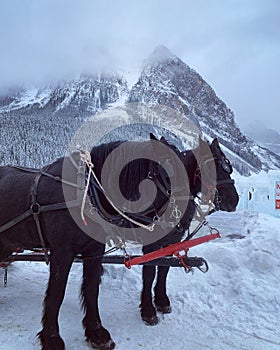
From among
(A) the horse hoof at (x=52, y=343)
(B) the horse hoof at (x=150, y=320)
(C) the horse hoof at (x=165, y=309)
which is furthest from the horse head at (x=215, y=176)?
(A) the horse hoof at (x=52, y=343)

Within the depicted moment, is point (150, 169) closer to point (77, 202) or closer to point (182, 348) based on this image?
point (77, 202)

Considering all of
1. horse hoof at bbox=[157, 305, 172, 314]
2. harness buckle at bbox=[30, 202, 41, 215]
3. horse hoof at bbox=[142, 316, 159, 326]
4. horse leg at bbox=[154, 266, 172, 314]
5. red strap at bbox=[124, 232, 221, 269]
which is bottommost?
horse hoof at bbox=[142, 316, 159, 326]

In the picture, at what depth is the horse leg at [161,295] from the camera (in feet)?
13.6

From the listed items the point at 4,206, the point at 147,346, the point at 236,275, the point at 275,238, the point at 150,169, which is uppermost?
the point at 150,169

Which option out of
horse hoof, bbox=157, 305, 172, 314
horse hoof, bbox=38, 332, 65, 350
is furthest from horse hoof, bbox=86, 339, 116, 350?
horse hoof, bbox=157, 305, 172, 314

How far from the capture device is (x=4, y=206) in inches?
136

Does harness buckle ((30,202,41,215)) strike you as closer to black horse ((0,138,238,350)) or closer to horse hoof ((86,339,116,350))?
black horse ((0,138,238,350))

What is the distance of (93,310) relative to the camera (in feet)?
11.4

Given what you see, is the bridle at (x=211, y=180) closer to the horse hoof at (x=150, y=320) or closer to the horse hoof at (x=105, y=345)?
the horse hoof at (x=150, y=320)

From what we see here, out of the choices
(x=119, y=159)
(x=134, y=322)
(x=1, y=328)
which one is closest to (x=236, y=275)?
(x=134, y=322)

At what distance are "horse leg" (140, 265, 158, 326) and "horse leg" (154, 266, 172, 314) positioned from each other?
0.24 meters

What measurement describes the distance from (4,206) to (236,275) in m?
3.31

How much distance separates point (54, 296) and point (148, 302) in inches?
50.7

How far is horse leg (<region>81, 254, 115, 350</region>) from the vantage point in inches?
131
